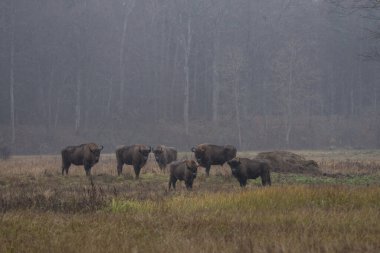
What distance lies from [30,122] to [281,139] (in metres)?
29.5

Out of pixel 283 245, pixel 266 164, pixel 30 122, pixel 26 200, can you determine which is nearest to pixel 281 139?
pixel 30 122

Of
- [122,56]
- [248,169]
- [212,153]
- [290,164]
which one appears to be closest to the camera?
[248,169]

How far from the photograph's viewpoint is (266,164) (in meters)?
15.3

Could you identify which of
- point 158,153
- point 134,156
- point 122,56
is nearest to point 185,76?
point 122,56

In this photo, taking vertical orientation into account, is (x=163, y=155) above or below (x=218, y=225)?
below

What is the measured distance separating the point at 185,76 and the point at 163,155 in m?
35.7

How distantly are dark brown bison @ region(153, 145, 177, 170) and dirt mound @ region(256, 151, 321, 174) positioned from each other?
4.66 metres

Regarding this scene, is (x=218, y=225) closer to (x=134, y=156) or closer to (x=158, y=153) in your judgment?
(x=134, y=156)

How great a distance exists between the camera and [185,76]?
192ft

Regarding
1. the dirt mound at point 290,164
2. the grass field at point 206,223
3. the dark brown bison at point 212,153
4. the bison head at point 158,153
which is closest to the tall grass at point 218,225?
the grass field at point 206,223

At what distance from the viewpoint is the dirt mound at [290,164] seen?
2059 cm

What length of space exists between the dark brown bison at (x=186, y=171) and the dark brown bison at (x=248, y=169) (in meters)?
1.13

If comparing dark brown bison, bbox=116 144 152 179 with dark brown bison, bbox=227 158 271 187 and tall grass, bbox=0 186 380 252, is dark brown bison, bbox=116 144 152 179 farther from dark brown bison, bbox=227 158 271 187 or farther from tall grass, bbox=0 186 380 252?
tall grass, bbox=0 186 380 252

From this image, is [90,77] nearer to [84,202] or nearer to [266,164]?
[266,164]
